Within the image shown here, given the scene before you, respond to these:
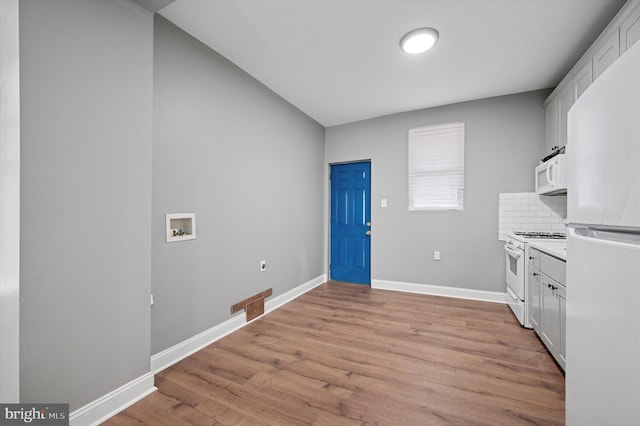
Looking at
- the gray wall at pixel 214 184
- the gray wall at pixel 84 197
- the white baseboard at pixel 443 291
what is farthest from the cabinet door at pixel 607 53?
the gray wall at pixel 84 197

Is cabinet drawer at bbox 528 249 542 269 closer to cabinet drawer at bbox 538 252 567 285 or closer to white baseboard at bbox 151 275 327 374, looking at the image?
cabinet drawer at bbox 538 252 567 285

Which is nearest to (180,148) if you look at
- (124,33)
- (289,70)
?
(124,33)

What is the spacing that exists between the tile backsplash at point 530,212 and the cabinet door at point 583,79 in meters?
1.25

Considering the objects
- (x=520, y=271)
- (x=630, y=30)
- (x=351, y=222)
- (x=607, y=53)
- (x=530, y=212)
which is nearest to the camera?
(x=630, y=30)

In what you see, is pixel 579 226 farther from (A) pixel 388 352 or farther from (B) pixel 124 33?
(B) pixel 124 33

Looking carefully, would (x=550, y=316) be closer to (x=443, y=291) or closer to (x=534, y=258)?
(x=534, y=258)

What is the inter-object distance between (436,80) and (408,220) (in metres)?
1.90

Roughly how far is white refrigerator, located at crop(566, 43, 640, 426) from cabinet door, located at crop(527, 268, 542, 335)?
5.56ft

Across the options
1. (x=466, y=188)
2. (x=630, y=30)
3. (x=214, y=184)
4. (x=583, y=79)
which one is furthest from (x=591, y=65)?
(x=214, y=184)

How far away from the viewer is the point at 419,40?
7.28 feet

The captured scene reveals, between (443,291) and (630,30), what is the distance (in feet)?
10.1

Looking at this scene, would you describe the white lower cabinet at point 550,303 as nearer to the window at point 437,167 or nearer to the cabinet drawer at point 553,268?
the cabinet drawer at point 553,268

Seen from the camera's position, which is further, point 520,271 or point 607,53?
point 520,271

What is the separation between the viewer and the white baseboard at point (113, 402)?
1383 mm
